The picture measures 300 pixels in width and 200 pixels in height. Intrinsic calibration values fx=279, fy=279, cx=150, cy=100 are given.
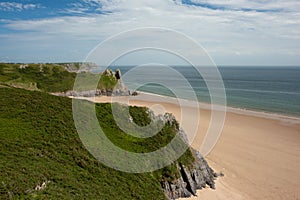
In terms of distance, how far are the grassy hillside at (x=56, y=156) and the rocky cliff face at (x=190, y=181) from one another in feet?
2.30

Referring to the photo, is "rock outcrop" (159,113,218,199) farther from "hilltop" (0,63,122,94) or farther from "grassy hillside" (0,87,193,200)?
"hilltop" (0,63,122,94)

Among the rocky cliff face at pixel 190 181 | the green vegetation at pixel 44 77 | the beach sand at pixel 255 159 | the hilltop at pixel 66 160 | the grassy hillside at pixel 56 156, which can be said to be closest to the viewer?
the grassy hillside at pixel 56 156

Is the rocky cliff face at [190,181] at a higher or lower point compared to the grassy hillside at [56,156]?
lower

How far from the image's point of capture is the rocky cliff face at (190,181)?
20906mm

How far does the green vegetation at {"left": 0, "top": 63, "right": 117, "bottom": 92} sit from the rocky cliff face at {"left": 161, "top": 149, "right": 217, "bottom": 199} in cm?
5783

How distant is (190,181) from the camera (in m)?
22.5

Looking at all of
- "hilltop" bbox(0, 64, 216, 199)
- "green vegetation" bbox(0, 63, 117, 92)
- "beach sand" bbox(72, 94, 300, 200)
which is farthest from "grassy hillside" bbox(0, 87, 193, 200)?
"green vegetation" bbox(0, 63, 117, 92)

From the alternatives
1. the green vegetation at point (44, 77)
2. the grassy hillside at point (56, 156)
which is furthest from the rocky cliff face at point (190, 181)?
the green vegetation at point (44, 77)

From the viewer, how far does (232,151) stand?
36.2 meters

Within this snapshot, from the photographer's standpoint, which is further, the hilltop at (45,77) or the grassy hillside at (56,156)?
the hilltop at (45,77)

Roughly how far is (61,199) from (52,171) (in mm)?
2402

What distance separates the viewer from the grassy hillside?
15.2 metres

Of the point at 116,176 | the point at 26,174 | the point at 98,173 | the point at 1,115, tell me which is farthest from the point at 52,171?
the point at 1,115

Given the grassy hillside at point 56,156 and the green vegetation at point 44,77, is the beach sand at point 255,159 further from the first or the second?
the green vegetation at point 44,77
